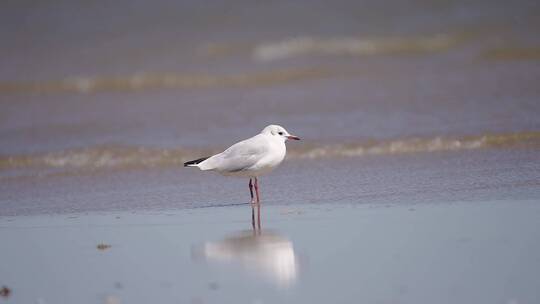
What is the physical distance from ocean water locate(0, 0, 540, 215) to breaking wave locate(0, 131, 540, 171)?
0.02 metres

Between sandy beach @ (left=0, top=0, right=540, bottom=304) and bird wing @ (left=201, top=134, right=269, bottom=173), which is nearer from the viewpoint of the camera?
sandy beach @ (left=0, top=0, right=540, bottom=304)

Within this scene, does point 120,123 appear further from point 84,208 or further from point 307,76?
point 84,208

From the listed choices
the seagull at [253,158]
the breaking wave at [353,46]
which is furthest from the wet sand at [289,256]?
the breaking wave at [353,46]

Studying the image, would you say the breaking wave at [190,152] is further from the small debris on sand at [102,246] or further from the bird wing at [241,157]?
the small debris on sand at [102,246]

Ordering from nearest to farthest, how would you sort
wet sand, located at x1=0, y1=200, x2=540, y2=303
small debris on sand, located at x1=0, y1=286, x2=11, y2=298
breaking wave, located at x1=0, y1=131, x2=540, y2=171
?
wet sand, located at x1=0, y1=200, x2=540, y2=303, small debris on sand, located at x1=0, y1=286, x2=11, y2=298, breaking wave, located at x1=0, y1=131, x2=540, y2=171

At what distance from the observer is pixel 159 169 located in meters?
10.2

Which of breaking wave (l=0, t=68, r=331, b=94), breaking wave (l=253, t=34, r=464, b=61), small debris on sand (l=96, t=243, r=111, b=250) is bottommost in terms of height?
small debris on sand (l=96, t=243, r=111, b=250)

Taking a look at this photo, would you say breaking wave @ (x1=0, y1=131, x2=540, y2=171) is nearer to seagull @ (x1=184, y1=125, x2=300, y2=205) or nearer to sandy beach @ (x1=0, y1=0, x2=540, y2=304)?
sandy beach @ (x1=0, y1=0, x2=540, y2=304)

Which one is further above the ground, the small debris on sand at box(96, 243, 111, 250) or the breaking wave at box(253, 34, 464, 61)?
the breaking wave at box(253, 34, 464, 61)

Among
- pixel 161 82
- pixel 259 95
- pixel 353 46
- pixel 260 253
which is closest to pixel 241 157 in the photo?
pixel 260 253

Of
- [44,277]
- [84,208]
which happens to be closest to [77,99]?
[84,208]

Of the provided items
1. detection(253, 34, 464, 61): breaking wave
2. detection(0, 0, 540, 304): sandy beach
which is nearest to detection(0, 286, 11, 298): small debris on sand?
→ detection(0, 0, 540, 304): sandy beach

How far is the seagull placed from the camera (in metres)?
7.92

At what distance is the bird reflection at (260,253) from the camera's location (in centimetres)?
523
